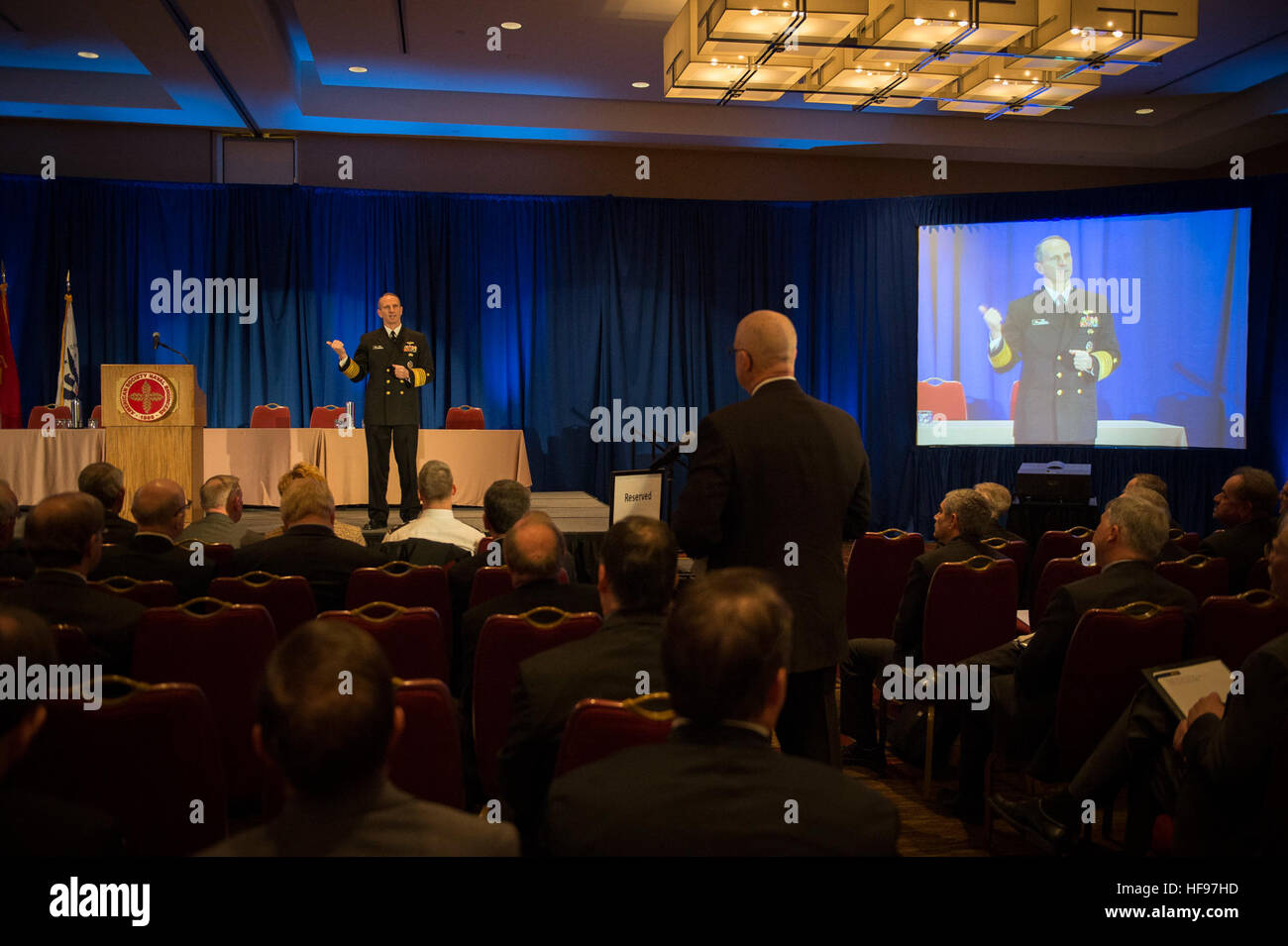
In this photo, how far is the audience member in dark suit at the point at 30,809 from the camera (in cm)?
125

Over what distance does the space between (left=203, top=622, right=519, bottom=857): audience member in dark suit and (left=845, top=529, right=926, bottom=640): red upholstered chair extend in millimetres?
3598

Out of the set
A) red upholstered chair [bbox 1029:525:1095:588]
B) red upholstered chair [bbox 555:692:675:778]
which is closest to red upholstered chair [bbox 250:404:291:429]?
red upholstered chair [bbox 1029:525:1095:588]

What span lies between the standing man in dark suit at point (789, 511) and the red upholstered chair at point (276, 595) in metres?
1.35

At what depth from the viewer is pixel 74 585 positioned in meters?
2.60

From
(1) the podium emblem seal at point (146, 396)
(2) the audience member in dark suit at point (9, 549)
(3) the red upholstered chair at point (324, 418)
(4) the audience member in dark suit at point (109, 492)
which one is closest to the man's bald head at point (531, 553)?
(2) the audience member in dark suit at point (9, 549)

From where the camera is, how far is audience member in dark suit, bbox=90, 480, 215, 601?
3355mm

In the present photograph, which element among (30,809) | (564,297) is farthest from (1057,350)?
(30,809)

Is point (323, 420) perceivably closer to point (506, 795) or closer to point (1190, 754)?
point (506, 795)

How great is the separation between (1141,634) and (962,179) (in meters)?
9.60

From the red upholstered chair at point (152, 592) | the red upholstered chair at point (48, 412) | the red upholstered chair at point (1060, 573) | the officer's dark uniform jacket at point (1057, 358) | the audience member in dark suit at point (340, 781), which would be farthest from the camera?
the officer's dark uniform jacket at point (1057, 358)

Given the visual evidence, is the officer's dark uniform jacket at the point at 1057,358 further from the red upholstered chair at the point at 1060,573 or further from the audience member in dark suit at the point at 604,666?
the audience member in dark suit at the point at 604,666

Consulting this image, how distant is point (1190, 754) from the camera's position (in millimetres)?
2098

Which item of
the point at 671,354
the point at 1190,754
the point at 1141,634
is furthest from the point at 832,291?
the point at 1190,754

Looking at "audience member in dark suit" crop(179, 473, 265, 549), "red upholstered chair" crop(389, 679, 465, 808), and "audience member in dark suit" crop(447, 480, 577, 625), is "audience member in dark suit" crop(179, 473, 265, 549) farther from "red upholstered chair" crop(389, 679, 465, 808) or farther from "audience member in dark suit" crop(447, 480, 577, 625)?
"red upholstered chair" crop(389, 679, 465, 808)
